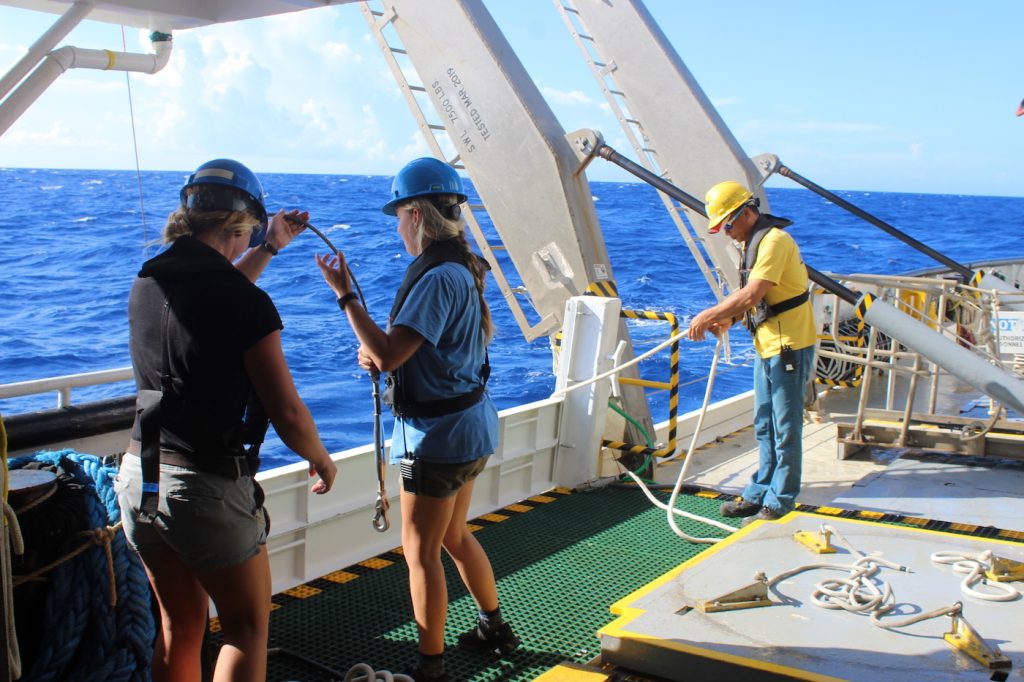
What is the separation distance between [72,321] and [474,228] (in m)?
12.9

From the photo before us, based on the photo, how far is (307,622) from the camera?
3.79 m

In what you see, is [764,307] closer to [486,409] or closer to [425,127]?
[486,409]

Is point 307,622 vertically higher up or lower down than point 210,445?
lower down

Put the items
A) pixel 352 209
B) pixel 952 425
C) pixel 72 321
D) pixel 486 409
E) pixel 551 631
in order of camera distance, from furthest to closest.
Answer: pixel 352 209 → pixel 72 321 → pixel 952 425 → pixel 551 631 → pixel 486 409

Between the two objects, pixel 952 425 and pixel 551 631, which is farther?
pixel 952 425

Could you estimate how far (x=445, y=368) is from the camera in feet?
9.53

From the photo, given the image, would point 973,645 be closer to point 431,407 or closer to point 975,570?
point 975,570

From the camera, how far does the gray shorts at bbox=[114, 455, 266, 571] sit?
2.18 metres

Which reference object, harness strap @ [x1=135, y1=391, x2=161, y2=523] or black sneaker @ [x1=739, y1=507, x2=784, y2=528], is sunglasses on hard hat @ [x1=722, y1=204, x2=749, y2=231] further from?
harness strap @ [x1=135, y1=391, x2=161, y2=523]

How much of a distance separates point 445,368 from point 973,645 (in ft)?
5.79

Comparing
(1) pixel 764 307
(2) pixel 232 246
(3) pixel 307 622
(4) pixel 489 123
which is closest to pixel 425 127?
(4) pixel 489 123

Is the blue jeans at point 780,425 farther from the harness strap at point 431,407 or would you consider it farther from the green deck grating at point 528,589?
the harness strap at point 431,407

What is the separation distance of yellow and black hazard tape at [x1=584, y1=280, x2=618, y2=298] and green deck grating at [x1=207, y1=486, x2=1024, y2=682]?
1.39 m

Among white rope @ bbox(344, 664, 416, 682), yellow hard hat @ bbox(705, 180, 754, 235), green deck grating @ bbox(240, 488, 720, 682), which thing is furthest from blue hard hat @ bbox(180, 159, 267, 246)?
yellow hard hat @ bbox(705, 180, 754, 235)
